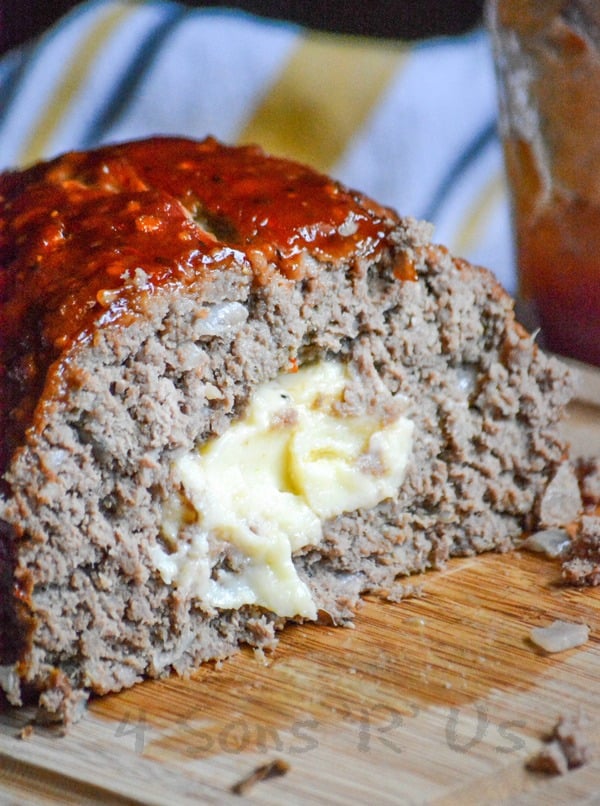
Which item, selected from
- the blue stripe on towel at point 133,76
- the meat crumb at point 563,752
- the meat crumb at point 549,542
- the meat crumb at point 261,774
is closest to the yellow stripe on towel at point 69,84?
the blue stripe on towel at point 133,76

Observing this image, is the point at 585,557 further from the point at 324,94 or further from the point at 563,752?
the point at 324,94

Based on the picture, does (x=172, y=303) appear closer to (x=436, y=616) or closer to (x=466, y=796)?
(x=436, y=616)

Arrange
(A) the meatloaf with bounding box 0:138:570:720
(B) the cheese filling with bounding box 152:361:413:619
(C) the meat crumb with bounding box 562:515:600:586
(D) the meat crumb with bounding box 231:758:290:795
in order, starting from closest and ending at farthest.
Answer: (D) the meat crumb with bounding box 231:758:290:795 → (A) the meatloaf with bounding box 0:138:570:720 → (B) the cheese filling with bounding box 152:361:413:619 → (C) the meat crumb with bounding box 562:515:600:586

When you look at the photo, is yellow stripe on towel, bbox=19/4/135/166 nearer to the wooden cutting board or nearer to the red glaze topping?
the red glaze topping

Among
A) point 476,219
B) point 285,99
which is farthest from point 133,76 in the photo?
point 476,219

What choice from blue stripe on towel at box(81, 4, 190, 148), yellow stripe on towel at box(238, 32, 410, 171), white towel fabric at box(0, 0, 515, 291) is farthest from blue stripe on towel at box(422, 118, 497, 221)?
blue stripe on towel at box(81, 4, 190, 148)

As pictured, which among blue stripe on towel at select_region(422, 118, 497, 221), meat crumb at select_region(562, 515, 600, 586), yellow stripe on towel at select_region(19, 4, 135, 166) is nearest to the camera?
meat crumb at select_region(562, 515, 600, 586)
